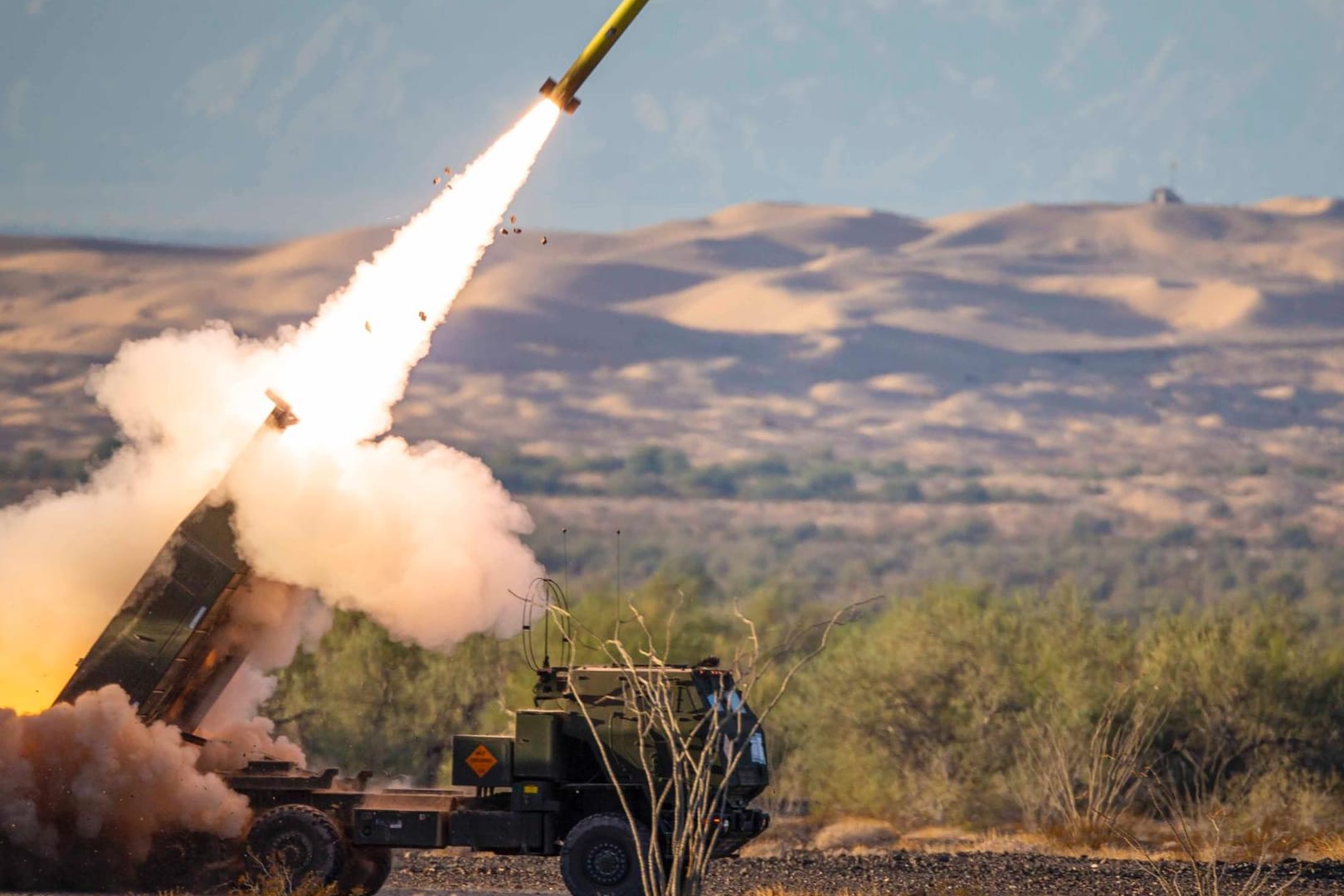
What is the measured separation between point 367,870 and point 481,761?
2265mm

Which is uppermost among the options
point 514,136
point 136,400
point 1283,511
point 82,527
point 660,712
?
point 1283,511

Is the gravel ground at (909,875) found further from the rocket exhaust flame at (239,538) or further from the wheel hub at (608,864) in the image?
the rocket exhaust flame at (239,538)

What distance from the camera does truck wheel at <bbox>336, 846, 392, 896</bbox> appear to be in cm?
2155

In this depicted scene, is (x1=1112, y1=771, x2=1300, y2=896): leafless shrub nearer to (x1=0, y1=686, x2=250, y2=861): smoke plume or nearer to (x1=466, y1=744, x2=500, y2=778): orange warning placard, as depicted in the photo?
(x1=466, y1=744, x2=500, y2=778): orange warning placard

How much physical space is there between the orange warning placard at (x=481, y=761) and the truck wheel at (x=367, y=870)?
1.50 m

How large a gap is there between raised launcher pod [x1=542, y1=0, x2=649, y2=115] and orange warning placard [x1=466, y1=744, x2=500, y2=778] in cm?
838

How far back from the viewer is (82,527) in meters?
23.9

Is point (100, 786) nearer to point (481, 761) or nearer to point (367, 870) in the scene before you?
point (367, 870)

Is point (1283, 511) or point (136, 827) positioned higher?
point (1283, 511)

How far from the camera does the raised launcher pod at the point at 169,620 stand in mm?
21578

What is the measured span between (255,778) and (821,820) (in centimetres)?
2293

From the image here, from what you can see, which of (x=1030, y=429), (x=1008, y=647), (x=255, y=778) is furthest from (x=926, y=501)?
(x=255, y=778)

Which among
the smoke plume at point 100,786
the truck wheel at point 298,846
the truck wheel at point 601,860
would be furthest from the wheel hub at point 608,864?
the smoke plume at point 100,786

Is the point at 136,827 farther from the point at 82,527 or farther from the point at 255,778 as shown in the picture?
the point at 82,527
